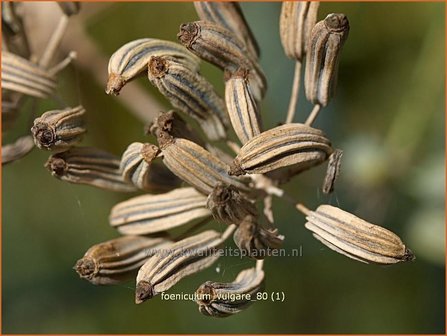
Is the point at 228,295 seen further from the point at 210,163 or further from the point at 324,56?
the point at 324,56

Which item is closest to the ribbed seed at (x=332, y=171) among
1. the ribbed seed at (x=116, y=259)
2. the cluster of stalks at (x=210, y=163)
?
the cluster of stalks at (x=210, y=163)

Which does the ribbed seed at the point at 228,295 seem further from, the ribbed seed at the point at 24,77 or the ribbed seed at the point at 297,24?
the ribbed seed at the point at 24,77

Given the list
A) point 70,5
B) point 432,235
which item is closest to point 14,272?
point 70,5

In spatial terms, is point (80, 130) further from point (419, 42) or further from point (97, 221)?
point (419, 42)

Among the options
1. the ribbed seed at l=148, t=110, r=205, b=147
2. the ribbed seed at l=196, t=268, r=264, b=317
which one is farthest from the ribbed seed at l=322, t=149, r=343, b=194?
the ribbed seed at l=148, t=110, r=205, b=147

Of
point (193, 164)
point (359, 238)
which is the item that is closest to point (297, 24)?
point (193, 164)
